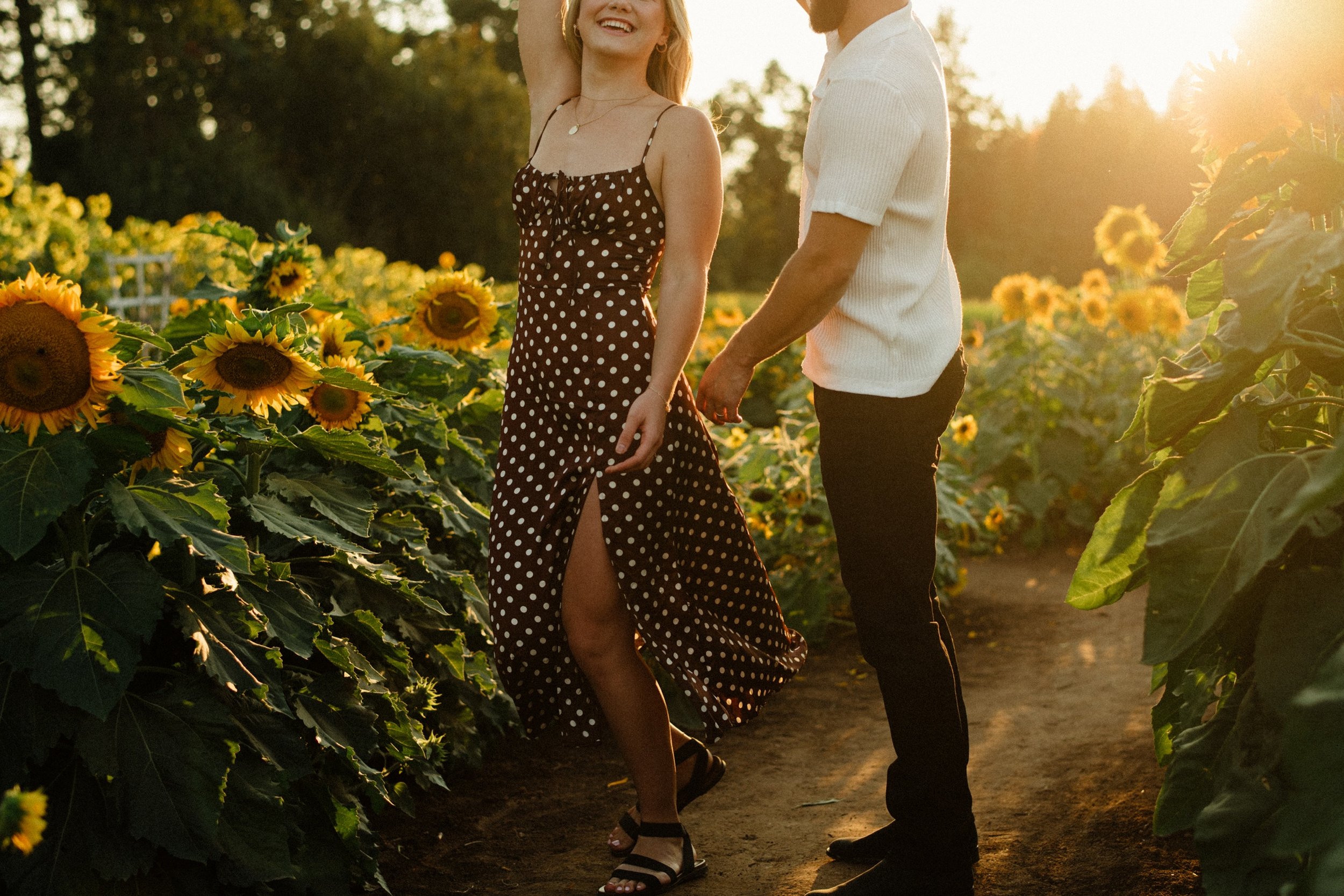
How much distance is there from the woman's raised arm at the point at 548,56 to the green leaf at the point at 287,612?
114 centimetres

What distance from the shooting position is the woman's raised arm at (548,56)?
2.71 meters

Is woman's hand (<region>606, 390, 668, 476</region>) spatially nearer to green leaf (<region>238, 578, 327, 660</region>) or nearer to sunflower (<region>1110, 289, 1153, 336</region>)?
green leaf (<region>238, 578, 327, 660</region>)

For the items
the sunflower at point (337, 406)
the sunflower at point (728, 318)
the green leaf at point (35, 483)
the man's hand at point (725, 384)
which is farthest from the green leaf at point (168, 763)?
the sunflower at point (728, 318)

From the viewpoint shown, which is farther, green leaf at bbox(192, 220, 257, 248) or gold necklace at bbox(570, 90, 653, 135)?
green leaf at bbox(192, 220, 257, 248)

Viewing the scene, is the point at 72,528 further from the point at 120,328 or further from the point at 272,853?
the point at 272,853

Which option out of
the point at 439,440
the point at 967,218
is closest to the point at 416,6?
the point at 967,218

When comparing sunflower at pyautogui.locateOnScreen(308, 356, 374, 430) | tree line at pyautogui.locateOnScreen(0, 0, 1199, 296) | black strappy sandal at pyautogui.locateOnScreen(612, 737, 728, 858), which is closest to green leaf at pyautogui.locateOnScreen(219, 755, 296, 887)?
sunflower at pyautogui.locateOnScreen(308, 356, 374, 430)

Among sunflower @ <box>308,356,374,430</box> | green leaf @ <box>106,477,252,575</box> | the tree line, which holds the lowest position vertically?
green leaf @ <box>106,477,252,575</box>

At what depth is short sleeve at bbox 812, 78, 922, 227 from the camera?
6.98 ft

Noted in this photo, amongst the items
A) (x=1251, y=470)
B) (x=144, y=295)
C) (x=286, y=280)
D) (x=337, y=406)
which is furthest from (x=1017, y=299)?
(x=144, y=295)

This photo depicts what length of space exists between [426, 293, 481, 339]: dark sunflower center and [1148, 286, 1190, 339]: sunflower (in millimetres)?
5053

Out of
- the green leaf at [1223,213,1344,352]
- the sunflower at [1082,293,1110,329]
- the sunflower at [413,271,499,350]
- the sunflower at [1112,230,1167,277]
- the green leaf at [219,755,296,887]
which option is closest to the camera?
the green leaf at [1223,213,1344,352]

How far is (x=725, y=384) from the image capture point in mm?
2342

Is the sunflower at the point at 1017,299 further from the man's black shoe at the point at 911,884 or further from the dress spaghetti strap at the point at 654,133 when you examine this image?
the man's black shoe at the point at 911,884
